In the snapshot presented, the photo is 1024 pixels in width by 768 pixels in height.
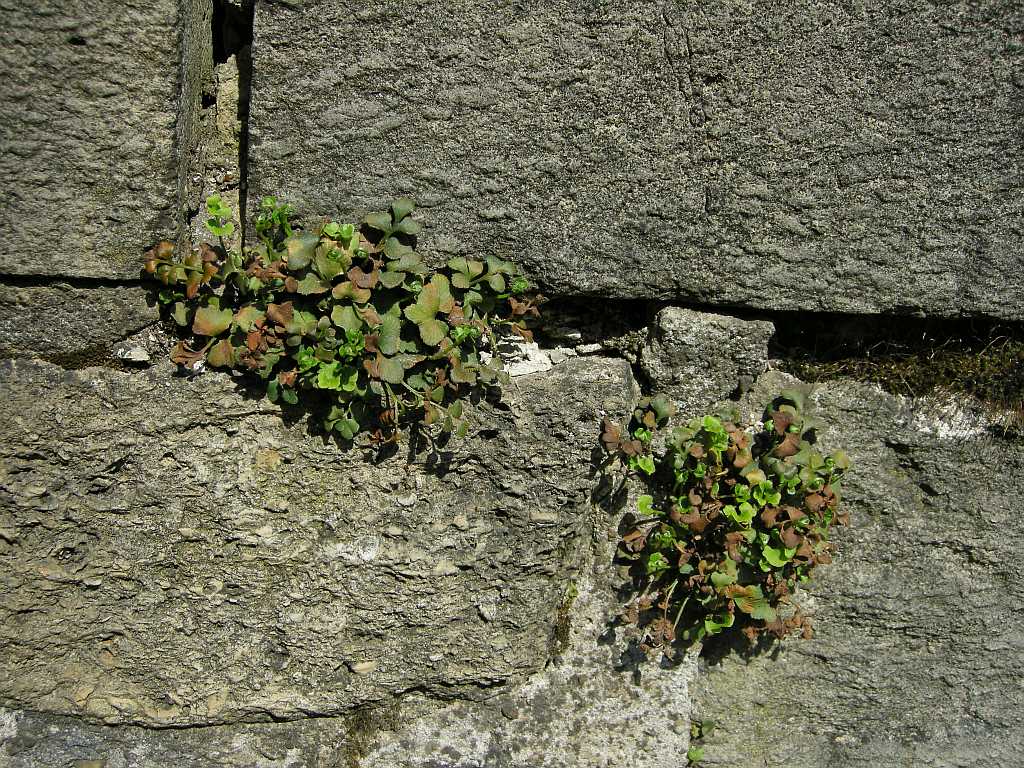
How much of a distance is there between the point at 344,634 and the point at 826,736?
1.33 meters

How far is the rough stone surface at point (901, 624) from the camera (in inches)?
77.6

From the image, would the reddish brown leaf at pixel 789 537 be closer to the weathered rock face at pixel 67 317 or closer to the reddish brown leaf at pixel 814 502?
the reddish brown leaf at pixel 814 502

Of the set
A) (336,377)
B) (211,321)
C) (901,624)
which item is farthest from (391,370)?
(901,624)

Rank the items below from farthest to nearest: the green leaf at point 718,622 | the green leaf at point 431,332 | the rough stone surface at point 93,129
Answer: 1. the green leaf at point 718,622
2. the green leaf at point 431,332
3. the rough stone surface at point 93,129

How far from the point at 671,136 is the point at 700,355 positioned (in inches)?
19.6

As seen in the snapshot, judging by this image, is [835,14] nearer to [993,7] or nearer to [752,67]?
[752,67]

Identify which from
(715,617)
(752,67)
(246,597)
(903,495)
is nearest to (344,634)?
(246,597)

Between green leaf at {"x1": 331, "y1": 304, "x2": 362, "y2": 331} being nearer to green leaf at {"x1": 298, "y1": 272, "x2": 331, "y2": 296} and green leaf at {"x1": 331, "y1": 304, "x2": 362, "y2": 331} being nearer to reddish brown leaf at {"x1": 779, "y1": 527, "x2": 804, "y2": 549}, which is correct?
green leaf at {"x1": 298, "y1": 272, "x2": 331, "y2": 296}

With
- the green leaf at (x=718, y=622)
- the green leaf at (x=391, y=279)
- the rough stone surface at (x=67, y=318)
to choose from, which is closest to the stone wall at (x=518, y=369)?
the rough stone surface at (x=67, y=318)

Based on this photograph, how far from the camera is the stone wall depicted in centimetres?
160

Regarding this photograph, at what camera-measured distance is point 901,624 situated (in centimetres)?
209

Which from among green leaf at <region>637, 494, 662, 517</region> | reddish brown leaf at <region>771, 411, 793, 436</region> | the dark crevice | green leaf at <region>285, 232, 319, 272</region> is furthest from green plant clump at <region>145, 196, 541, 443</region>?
reddish brown leaf at <region>771, 411, 793, 436</region>

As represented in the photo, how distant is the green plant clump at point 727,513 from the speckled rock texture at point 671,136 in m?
0.34

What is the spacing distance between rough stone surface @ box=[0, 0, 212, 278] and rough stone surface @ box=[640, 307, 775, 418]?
3.55 ft
